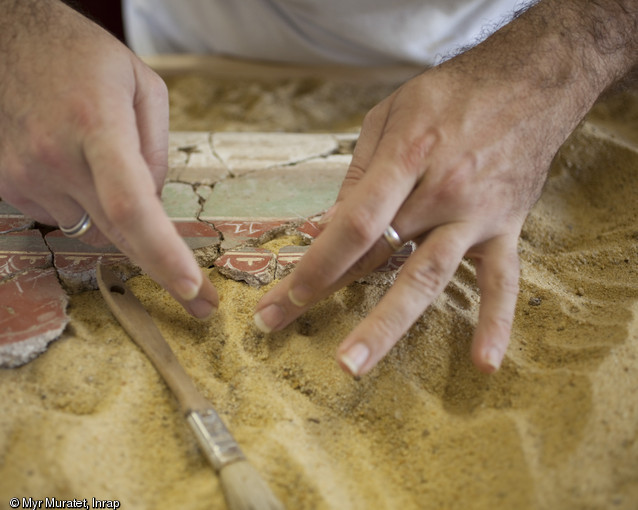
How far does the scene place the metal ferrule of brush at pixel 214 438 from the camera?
3.20 ft

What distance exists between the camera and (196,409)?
1062 mm

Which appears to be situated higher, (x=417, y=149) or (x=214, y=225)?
(x=417, y=149)

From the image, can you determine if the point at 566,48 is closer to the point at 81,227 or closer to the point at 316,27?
the point at 81,227

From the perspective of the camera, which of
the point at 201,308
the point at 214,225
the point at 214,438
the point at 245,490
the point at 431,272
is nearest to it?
the point at 245,490

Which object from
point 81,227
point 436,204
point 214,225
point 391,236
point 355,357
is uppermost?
point 436,204

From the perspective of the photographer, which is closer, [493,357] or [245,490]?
[245,490]

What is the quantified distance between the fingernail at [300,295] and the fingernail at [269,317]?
0.05 meters

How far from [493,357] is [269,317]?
51cm

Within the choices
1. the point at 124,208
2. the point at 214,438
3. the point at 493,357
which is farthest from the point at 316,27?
the point at 214,438

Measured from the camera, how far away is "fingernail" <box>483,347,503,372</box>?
3.61 feet

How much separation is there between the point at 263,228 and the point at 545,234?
0.99 metres

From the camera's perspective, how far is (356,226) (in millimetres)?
1076

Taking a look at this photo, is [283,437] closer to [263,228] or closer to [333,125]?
[263,228]

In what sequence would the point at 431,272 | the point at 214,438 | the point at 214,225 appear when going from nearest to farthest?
the point at 214,438, the point at 431,272, the point at 214,225
